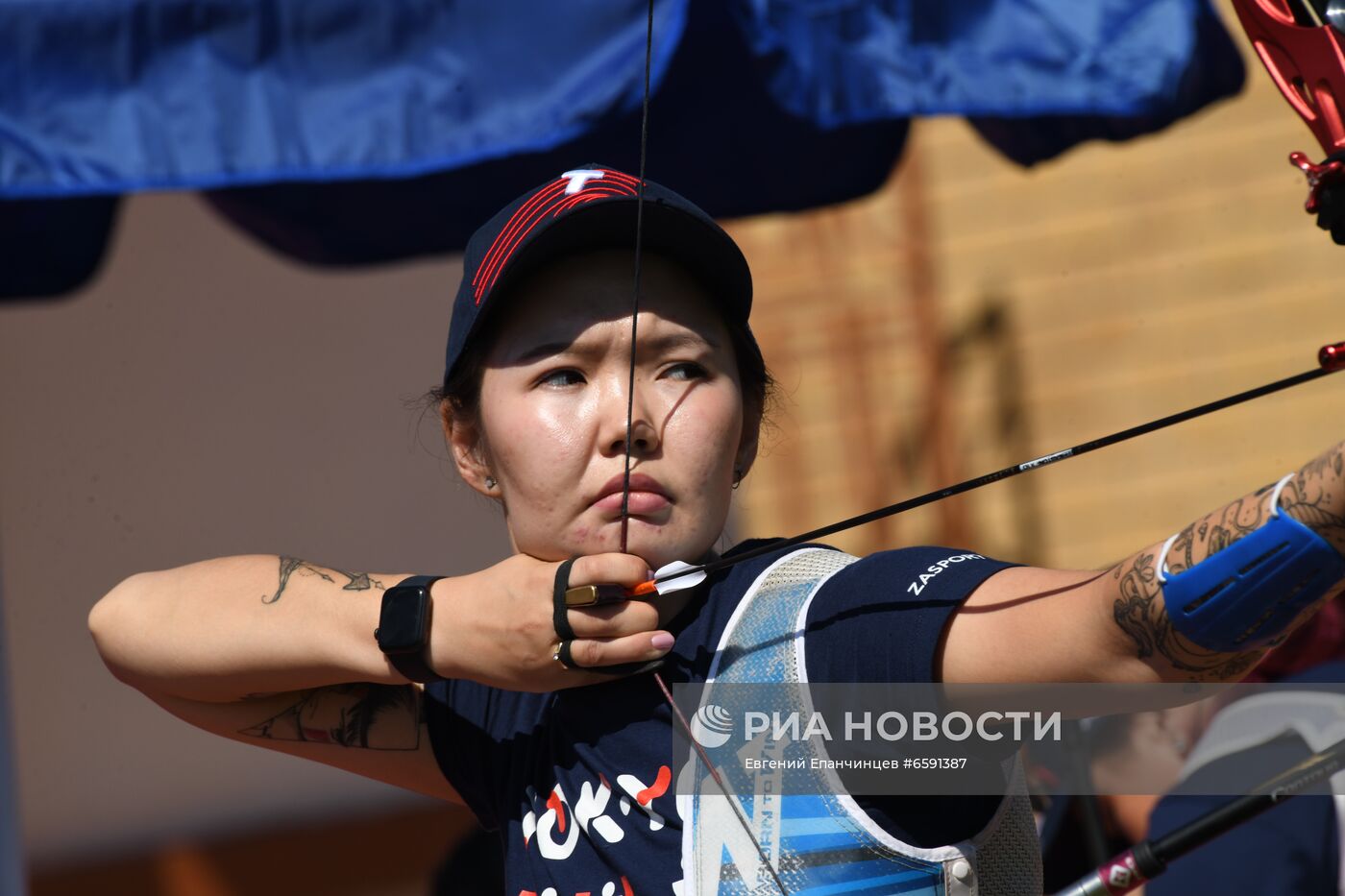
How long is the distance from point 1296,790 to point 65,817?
302cm

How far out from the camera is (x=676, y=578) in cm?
132

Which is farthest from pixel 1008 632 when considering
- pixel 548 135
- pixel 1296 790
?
pixel 548 135

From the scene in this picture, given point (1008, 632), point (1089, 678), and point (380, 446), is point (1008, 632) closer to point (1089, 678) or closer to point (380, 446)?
point (1089, 678)

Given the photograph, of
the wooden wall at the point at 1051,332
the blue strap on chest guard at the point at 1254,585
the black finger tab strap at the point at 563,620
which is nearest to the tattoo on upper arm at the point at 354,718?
the black finger tab strap at the point at 563,620

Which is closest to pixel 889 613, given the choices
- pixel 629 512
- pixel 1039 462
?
pixel 1039 462

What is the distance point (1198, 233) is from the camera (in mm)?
4371

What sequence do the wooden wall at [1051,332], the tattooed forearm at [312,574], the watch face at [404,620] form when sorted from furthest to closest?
the wooden wall at [1051,332]
the tattooed forearm at [312,574]
the watch face at [404,620]

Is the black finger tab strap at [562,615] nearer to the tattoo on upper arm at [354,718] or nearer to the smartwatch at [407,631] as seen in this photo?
the smartwatch at [407,631]

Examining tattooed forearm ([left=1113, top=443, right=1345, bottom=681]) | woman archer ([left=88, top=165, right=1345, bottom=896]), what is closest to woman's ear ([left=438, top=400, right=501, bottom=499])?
woman archer ([left=88, top=165, right=1345, bottom=896])

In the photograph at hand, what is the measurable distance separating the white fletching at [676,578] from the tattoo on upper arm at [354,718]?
436mm

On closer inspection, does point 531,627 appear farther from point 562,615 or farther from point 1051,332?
point 1051,332

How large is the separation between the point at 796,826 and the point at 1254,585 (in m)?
0.41

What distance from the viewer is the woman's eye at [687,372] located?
1.40 meters

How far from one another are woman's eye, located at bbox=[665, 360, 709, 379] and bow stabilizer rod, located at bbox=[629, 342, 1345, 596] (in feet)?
0.55
